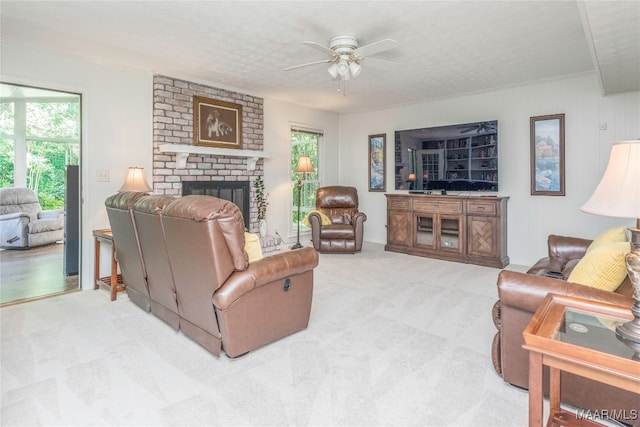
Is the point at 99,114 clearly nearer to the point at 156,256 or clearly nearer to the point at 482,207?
the point at 156,256

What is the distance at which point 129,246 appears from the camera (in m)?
2.97

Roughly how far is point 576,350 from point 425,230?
426cm

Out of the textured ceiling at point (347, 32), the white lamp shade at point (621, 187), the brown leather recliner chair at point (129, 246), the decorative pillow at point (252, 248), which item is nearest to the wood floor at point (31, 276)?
the brown leather recliner chair at point (129, 246)

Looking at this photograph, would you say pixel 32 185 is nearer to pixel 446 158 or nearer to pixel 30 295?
pixel 30 295

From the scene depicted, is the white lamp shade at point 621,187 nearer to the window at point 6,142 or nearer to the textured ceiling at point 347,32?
the textured ceiling at point 347,32

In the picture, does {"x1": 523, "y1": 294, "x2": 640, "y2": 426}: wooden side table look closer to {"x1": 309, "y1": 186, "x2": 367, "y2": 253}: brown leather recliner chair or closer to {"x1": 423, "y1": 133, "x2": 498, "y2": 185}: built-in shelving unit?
{"x1": 423, "y1": 133, "x2": 498, "y2": 185}: built-in shelving unit

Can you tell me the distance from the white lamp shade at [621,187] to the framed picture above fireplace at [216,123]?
Answer: 4.36m

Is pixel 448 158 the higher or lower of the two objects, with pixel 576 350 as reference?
higher

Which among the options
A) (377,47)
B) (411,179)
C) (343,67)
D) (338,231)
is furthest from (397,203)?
(377,47)

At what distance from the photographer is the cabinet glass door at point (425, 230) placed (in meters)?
5.29

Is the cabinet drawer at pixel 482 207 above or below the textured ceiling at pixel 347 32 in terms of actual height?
below

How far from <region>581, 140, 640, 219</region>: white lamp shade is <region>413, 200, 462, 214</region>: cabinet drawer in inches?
143

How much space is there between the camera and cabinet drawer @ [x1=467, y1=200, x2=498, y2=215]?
15.5ft

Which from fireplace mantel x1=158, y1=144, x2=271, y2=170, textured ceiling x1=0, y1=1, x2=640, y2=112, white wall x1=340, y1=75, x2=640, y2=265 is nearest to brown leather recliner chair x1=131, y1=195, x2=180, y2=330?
textured ceiling x1=0, y1=1, x2=640, y2=112
